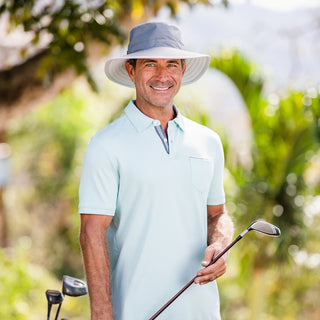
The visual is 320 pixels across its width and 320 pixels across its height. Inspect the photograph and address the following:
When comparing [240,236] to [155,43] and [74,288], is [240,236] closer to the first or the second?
[74,288]

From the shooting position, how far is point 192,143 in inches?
87.3

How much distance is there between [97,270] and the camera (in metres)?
2.03

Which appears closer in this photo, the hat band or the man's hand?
the man's hand

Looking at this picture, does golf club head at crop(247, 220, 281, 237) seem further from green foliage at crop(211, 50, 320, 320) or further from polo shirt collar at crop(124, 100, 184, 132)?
green foliage at crop(211, 50, 320, 320)

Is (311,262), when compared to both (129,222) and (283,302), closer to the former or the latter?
(283,302)

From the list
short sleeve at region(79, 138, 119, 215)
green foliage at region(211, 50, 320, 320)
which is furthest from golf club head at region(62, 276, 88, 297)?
green foliage at region(211, 50, 320, 320)

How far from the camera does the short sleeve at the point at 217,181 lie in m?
2.34

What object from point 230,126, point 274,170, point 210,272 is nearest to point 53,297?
point 210,272

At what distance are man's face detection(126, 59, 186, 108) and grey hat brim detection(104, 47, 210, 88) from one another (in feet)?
0.22

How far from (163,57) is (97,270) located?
84cm

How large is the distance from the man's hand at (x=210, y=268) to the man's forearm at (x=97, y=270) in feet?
1.11

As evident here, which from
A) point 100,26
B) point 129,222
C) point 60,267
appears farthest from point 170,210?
point 60,267

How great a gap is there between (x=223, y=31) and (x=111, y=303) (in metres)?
23.5

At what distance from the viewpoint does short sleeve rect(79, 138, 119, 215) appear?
2033 millimetres
